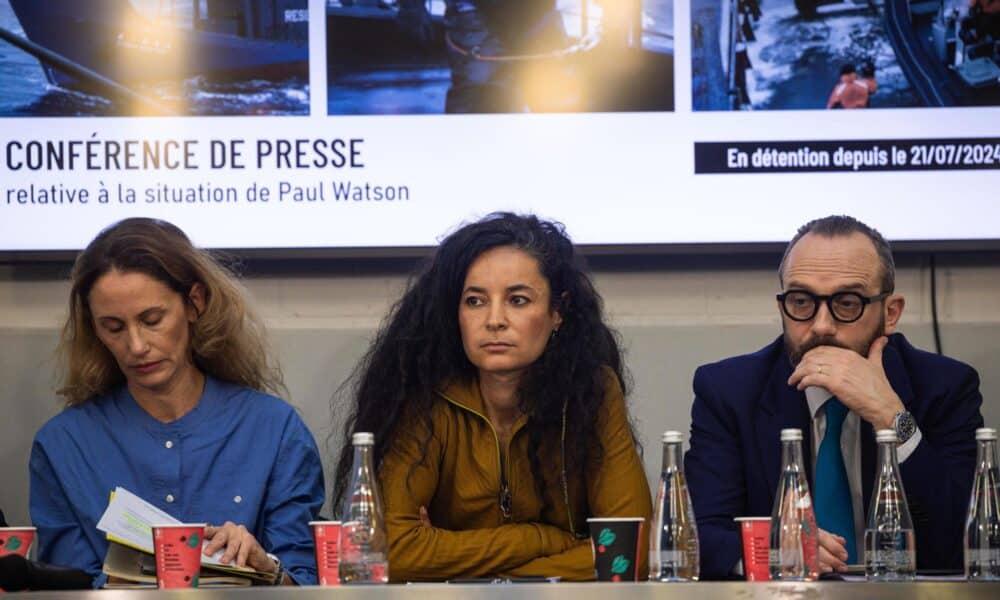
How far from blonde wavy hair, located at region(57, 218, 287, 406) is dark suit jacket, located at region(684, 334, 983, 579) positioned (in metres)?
0.96

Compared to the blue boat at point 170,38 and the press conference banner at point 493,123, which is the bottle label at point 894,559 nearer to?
the press conference banner at point 493,123

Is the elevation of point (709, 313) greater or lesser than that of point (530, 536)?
greater

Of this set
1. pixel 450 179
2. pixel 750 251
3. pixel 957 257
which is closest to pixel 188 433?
pixel 450 179

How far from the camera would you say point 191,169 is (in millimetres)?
3230

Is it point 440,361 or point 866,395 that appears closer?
point 866,395

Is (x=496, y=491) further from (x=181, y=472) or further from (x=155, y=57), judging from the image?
(x=155, y=57)

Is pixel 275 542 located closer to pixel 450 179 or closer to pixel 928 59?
pixel 450 179

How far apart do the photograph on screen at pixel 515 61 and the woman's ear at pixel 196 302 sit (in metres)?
0.67

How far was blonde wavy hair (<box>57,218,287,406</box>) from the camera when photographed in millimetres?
2699

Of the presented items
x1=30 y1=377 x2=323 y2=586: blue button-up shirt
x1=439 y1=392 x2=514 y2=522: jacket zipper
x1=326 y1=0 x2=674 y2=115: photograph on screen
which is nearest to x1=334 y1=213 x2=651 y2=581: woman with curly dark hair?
x1=439 y1=392 x2=514 y2=522: jacket zipper

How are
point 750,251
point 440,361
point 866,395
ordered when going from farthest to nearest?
1. point 750,251
2. point 440,361
3. point 866,395

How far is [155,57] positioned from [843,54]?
65.1 inches

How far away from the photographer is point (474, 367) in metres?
2.71

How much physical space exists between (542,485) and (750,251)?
97 cm
